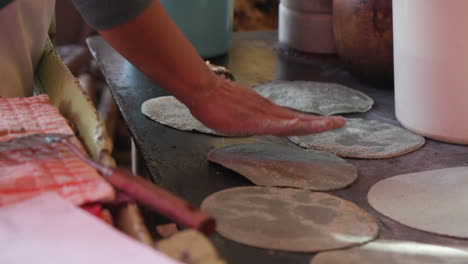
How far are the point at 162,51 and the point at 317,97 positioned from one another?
19.1 inches

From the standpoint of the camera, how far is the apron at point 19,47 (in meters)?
1.07

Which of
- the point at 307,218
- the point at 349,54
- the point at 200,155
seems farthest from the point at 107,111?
the point at 307,218

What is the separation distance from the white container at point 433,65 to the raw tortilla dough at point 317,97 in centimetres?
17

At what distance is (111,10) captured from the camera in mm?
871

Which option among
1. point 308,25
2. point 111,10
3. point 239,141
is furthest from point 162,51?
point 308,25

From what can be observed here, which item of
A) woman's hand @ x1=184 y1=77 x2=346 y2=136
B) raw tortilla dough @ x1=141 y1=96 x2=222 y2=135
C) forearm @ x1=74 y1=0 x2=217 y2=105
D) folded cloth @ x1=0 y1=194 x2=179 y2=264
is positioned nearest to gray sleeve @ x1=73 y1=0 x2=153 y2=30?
forearm @ x1=74 y1=0 x2=217 y2=105

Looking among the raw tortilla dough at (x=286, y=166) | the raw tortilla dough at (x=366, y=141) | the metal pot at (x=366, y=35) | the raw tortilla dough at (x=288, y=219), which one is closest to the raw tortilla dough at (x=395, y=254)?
the raw tortilla dough at (x=288, y=219)

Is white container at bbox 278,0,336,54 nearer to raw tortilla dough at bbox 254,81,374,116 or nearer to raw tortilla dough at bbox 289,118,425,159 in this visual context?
raw tortilla dough at bbox 254,81,374,116

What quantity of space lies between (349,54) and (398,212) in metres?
0.62

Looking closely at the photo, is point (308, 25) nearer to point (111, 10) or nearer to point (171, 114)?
point (171, 114)

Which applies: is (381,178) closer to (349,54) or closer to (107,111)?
(349,54)

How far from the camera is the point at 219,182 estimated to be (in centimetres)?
91

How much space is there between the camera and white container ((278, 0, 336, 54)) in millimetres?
1564

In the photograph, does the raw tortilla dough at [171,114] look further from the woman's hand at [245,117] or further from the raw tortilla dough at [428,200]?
the raw tortilla dough at [428,200]
